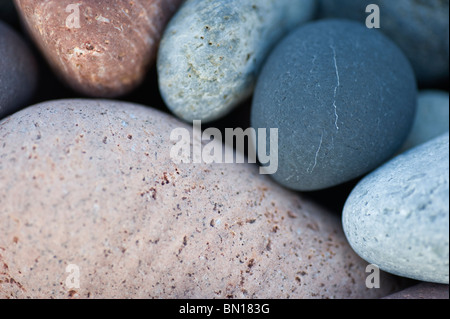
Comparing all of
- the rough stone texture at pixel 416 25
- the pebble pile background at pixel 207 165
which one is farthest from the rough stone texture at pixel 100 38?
the rough stone texture at pixel 416 25

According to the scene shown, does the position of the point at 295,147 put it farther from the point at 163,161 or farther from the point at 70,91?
the point at 70,91

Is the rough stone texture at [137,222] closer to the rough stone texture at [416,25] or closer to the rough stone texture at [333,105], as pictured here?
the rough stone texture at [333,105]

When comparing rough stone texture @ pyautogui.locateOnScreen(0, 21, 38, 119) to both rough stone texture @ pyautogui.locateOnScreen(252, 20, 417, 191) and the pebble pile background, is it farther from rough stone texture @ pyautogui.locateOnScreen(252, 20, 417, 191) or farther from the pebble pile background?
rough stone texture @ pyautogui.locateOnScreen(252, 20, 417, 191)

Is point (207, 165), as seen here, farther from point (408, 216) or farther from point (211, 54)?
point (408, 216)
